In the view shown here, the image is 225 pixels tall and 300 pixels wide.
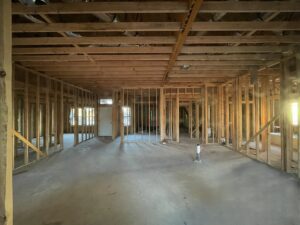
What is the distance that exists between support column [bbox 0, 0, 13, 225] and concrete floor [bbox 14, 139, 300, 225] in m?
1.45

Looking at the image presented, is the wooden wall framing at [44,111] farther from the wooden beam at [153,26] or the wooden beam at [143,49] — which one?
the wooden beam at [153,26]

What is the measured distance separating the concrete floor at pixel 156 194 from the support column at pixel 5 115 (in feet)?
4.75

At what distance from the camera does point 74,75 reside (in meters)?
6.21

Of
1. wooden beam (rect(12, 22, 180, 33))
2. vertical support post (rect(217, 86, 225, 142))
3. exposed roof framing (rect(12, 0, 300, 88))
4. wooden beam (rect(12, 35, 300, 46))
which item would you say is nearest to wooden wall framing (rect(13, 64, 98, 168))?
exposed roof framing (rect(12, 0, 300, 88))

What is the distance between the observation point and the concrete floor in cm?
238

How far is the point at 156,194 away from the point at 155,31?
107 inches

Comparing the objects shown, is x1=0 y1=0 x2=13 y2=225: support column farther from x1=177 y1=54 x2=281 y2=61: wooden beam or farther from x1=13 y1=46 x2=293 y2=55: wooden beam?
x1=177 y1=54 x2=281 y2=61: wooden beam

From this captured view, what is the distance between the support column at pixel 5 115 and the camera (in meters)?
1.03

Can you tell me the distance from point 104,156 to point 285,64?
5.05 meters

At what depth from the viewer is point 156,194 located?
3074mm

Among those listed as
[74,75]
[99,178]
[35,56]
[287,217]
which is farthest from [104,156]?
[287,217]

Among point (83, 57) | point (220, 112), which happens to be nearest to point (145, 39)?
point (83, 57)

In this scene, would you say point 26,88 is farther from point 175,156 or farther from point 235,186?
point 235,186

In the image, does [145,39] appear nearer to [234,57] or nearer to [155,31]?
[155,31]
